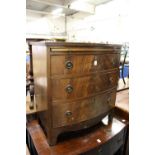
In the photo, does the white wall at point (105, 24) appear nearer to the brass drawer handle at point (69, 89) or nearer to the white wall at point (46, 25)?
the white wall at point (46, 25)

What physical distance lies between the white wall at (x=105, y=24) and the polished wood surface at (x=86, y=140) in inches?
112

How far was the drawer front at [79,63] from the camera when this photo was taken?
818 millimetres

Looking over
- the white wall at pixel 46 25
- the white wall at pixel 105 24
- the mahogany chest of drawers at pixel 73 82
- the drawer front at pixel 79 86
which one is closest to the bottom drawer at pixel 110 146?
the mahogany chest of drawers at pixel 73 82

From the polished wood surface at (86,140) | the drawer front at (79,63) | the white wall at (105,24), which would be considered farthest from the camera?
the white wall at (105,24)

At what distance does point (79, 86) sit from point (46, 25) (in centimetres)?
642

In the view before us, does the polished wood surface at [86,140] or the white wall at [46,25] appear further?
the white wall at [46,25]

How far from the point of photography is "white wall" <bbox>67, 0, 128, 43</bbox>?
Result: 4221mm

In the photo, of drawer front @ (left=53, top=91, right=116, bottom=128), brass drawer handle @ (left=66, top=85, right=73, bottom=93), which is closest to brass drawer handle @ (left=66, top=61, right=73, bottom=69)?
brass drawer handle @ (left=66, top=85, right=73, bottom=93)

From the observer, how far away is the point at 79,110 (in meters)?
0.96

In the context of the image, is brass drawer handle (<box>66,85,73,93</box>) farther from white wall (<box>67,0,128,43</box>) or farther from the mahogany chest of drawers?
white wall (<box>67,0,128,43</box>)
